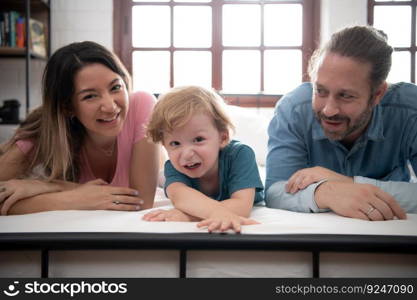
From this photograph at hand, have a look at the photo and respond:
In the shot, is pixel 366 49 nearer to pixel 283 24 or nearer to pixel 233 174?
pixel 233 174

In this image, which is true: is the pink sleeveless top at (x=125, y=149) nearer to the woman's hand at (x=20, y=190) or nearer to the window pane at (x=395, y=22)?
the woman's hand at (x=20, y=190)

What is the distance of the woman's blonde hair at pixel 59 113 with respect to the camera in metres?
1.31

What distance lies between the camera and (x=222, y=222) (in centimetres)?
88

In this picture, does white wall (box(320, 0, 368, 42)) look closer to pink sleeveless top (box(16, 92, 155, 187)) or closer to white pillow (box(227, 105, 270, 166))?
white pillow (box(227, 105, 270, 166))

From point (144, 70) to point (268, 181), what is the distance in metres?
2.46

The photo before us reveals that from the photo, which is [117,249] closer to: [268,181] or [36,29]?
[268,181]

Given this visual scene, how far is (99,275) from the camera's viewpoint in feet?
2.84

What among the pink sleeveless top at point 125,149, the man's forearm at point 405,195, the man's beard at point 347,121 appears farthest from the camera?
the pink sleeveless top at point 125,149

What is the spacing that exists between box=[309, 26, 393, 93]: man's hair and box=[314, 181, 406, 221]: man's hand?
1.19 feet

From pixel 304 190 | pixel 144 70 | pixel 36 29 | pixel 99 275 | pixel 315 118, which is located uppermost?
pixel 36 29

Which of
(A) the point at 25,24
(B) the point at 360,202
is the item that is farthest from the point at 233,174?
(A) the point at 25,24

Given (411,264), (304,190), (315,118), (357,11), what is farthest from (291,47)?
(411,264)

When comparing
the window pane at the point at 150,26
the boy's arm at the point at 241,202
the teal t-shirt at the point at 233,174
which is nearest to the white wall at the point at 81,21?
the window pane at the point at 150,26

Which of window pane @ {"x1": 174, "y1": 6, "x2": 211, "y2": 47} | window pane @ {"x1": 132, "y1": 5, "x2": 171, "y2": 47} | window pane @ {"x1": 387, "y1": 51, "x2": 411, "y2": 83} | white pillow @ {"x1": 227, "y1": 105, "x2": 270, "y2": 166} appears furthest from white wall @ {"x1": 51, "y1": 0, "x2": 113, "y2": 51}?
window pane @ {"x1": 387, "y1": 51, "x2": 411, "y2": 83}
